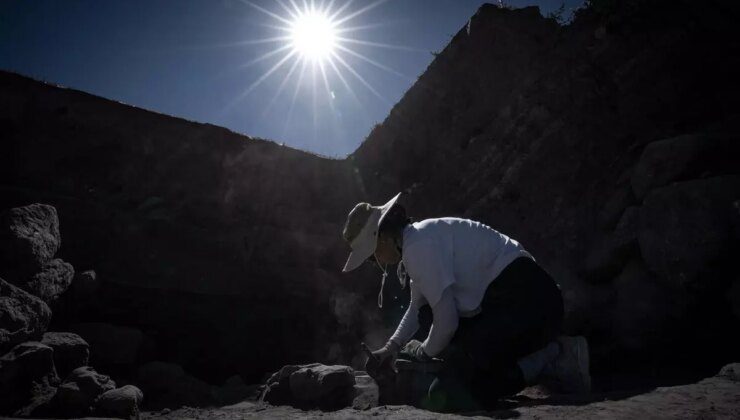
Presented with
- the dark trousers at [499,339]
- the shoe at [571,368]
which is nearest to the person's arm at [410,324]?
the dark trousers at [499,339]

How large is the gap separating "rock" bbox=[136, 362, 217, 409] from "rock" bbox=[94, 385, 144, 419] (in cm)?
106

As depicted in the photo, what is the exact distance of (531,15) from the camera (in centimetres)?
741

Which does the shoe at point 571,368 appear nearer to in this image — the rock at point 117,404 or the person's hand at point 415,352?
the person's hand at point 415,352

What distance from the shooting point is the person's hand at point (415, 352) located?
2.35 meters

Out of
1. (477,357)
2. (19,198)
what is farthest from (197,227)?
(477,357)

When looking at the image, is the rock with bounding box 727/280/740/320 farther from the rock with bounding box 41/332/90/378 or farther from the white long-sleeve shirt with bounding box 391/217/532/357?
the rock with bounding box 41/332/90/378

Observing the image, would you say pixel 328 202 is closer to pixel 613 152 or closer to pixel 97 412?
pixel 613 152

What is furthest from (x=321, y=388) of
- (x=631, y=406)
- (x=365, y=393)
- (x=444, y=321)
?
(x=631, y=406)

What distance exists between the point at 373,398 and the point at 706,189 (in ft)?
9.28

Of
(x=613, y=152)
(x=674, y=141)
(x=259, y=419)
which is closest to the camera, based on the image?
(x=259, y=419)

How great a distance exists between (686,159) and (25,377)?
5.01 meters

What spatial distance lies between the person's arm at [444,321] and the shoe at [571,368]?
0.67 metres

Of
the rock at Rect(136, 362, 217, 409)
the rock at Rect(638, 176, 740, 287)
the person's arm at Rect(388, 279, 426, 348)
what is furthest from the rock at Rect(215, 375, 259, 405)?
the rock at Rect(638, 176, 740, 287)

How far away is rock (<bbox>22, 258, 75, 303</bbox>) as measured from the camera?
11.2 ft
